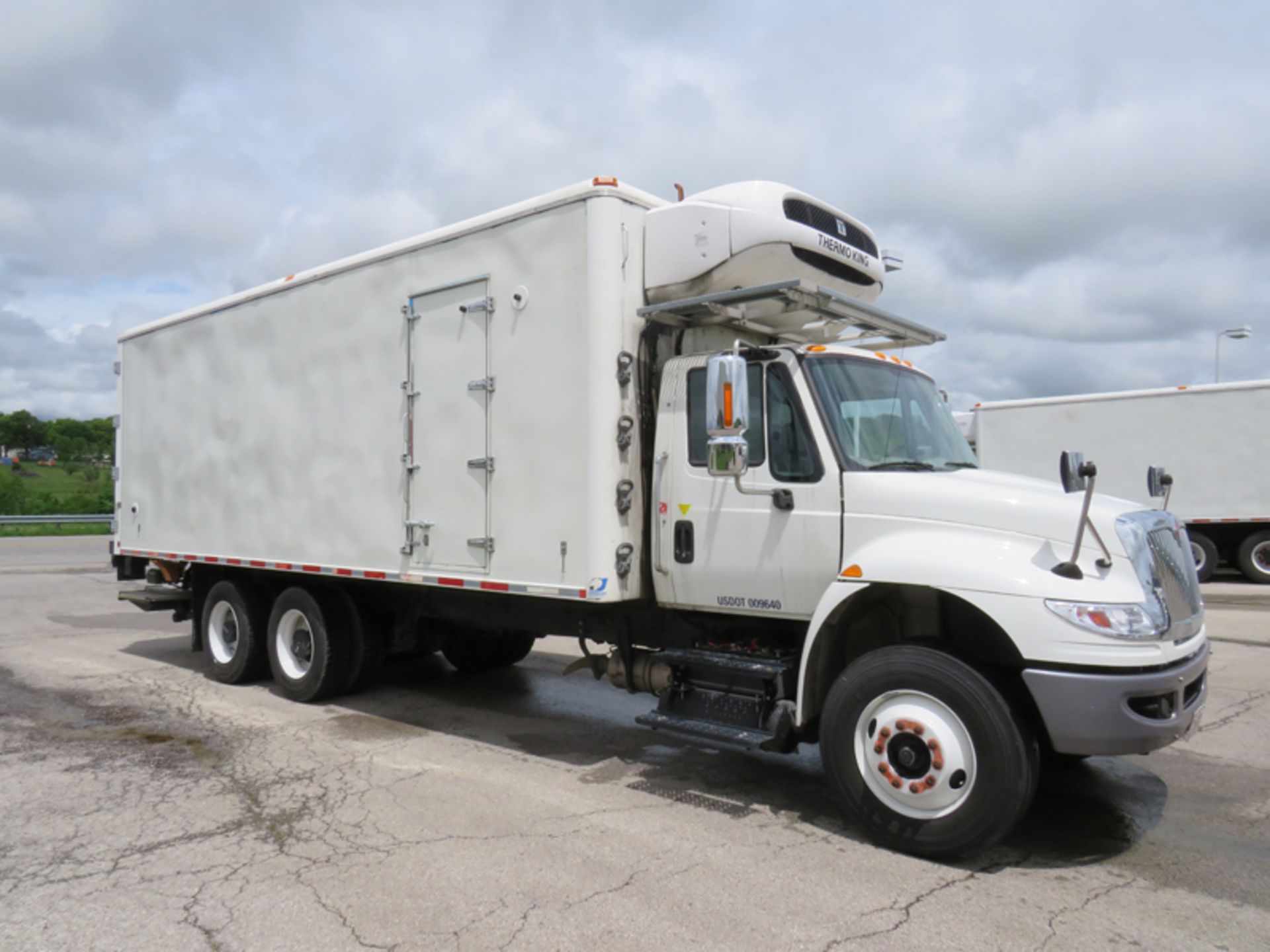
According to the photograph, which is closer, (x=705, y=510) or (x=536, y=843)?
(x=536, y=843)

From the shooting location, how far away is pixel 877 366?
18.8 ft

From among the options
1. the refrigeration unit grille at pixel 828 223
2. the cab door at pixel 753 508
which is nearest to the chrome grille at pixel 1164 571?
the cab door at pixel 753 508

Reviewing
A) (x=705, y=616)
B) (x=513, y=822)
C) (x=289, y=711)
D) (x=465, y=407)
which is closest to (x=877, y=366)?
(x=705, y=616)

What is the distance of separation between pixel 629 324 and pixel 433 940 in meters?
3.53

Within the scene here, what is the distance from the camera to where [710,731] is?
17.4 ft

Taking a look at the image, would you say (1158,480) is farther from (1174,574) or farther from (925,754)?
(925,754)

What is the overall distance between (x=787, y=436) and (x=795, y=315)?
1.06m

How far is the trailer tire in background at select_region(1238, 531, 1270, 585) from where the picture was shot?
53.3 feet

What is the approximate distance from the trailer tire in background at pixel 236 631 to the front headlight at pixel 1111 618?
6826 millimetres

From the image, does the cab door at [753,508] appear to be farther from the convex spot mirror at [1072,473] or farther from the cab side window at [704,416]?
the convex spot mirror at [1072,473]

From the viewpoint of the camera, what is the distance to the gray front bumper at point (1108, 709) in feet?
13.5

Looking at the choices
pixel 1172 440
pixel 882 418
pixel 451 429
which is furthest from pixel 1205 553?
pixel 451 429

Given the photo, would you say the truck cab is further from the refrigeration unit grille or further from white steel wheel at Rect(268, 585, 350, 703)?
white steel wheel at Rect(268, 585, 350, 703)

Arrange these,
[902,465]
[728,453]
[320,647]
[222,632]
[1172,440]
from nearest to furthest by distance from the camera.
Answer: [728,453] < [902,465] < [320,647] < [222,632] < [1172,440]
